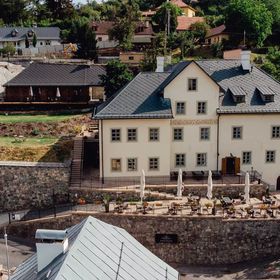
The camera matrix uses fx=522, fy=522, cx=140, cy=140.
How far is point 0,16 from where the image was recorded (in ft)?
339

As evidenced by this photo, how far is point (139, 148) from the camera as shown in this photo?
127 feet

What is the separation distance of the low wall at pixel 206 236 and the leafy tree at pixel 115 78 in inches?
845

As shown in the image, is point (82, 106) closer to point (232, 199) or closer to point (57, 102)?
point (57, 102)

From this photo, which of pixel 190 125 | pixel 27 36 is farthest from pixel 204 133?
pixel 27 36

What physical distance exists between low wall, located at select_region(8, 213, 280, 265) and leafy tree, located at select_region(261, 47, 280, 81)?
3227cm

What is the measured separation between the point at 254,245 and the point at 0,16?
83.8m

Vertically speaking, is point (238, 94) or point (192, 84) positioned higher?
point (192, 84)

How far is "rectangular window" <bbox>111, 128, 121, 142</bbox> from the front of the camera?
3834 centimetres

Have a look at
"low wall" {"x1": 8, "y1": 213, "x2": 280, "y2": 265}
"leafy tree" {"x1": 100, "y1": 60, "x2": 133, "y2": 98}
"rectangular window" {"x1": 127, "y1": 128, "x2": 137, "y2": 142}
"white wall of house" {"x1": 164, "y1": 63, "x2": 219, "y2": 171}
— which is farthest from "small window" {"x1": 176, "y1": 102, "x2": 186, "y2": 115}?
"leafy tree" {"x1": 100, "y1": 60, "x2": 133, "y2": 98}

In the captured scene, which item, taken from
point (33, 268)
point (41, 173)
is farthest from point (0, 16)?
point (33, 268)

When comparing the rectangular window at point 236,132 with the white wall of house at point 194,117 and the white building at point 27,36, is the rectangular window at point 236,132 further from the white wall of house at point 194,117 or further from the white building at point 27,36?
the white building at point 27,36

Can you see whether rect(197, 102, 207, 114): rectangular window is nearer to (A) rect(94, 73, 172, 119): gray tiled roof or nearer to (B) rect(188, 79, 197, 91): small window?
(B) rect(188, 79, 197, 91): small window

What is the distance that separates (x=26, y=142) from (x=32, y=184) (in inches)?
245

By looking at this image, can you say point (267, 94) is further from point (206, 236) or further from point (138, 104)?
point (206, 236)
